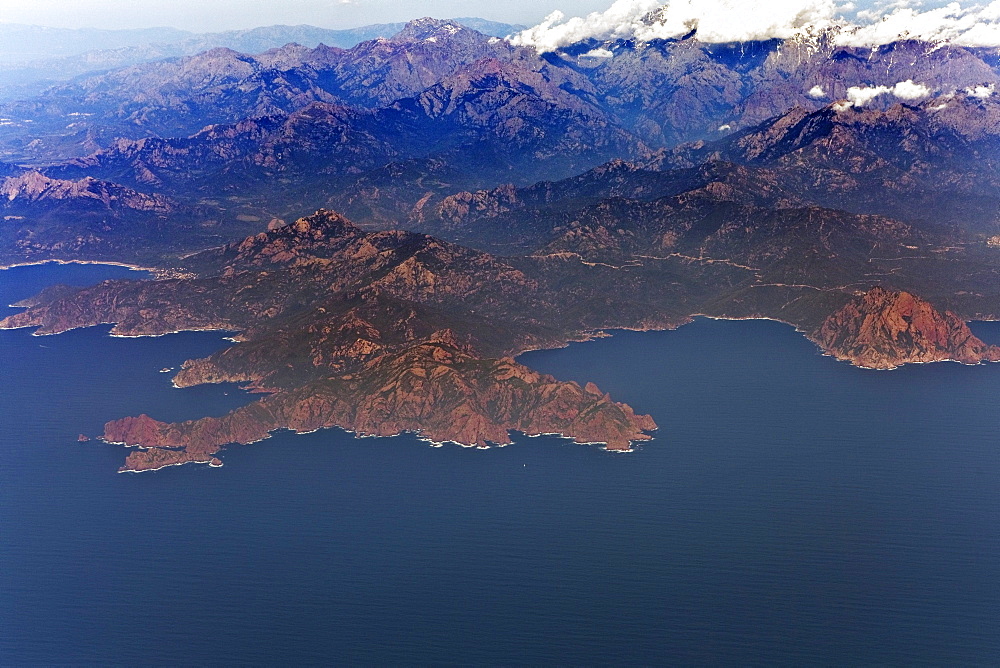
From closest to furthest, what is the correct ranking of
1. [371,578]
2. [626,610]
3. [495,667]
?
1. [495,667]
2. [626,610]
3. [371,578]

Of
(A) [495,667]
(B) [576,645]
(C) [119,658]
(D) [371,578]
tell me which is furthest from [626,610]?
(C) [119,658]

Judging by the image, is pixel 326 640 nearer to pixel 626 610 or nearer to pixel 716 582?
pixel 626 610

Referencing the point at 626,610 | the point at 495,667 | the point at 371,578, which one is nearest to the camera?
the point at 495,667

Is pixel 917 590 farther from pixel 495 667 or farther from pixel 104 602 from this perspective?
pixel 104 602

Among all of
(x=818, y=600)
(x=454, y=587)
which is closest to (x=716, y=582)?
(x=818, y=600)

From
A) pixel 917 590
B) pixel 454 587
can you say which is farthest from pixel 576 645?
pixel 917 590

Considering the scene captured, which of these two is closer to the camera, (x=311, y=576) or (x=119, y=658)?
(x=119, y=658)

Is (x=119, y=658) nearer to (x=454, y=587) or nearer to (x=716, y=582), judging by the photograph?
(x=454, y=587)

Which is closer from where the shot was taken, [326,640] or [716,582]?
[326,640]
